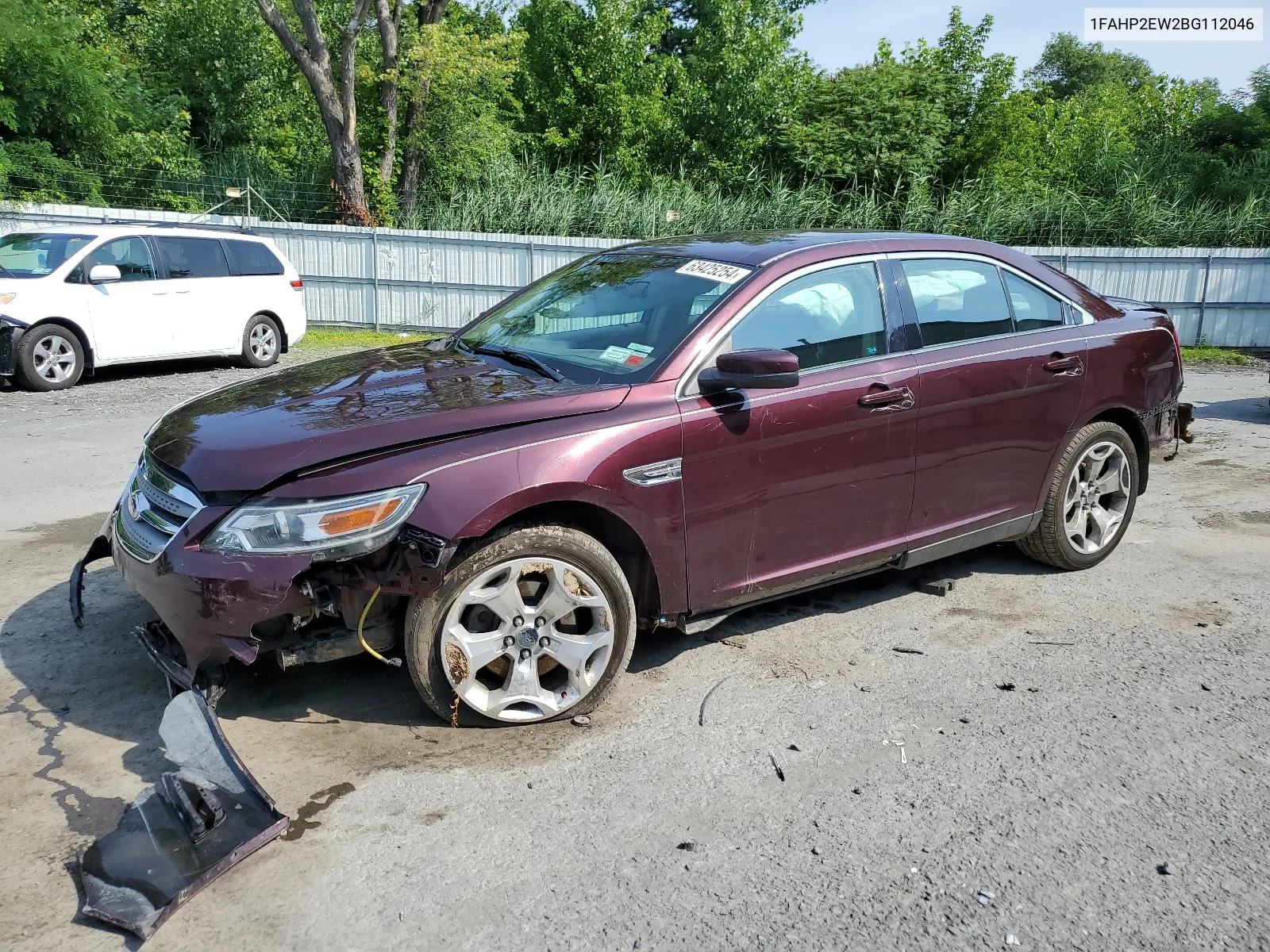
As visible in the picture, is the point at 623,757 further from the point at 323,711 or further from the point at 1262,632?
the point at 1262,632

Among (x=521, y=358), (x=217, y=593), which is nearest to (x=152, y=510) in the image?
(x=217, y=593)

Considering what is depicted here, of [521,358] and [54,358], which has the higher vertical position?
[521,358]

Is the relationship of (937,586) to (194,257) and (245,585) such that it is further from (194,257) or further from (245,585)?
(194,257)

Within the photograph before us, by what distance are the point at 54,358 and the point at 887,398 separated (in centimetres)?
986

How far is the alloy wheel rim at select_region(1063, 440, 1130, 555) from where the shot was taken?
5395 millimetres

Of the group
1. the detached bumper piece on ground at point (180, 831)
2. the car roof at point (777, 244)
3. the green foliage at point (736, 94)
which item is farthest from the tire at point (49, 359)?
the green foliage at point (736, 94)

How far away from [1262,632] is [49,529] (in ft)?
20.8

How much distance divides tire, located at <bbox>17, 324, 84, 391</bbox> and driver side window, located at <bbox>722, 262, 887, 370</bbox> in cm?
948

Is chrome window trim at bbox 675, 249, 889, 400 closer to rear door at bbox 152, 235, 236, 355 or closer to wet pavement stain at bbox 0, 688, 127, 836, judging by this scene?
wet pavement stain at bbox 0, 688, 127, 836

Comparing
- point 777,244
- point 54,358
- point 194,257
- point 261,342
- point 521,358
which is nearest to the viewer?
point 521,358

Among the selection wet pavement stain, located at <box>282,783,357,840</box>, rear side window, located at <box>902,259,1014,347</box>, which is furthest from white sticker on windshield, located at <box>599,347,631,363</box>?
wet pavement stain, located at <box>282,783,357,840</box>

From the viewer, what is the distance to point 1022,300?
5160mm

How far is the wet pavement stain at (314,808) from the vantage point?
3.11 meters

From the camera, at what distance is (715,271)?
4.46 metres
